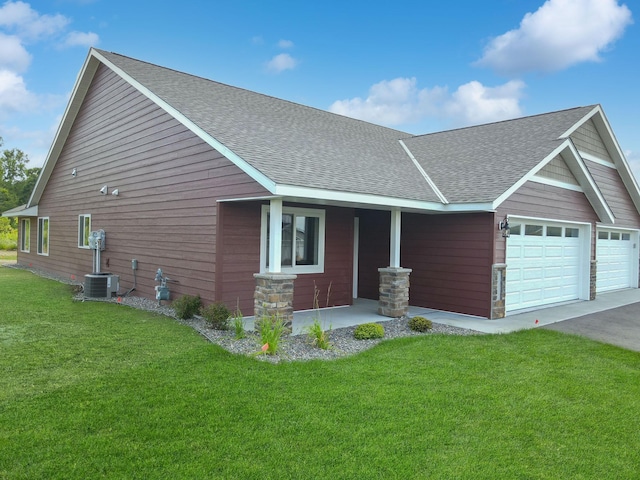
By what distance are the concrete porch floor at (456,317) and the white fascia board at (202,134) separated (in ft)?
8.99

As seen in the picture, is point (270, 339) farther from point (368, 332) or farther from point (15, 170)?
point (15, 170)

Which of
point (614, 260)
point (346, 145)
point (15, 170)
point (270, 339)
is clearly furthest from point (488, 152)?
point (15, 170)

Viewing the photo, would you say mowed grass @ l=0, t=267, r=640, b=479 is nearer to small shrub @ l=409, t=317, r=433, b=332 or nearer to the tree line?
small shrub @ l=409, t=317, r=433, b=332

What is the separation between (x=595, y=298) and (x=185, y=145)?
41.3ft

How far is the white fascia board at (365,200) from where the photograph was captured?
7.37m

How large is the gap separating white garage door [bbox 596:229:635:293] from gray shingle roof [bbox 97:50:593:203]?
5027 millimetres

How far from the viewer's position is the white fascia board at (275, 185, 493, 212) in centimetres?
737

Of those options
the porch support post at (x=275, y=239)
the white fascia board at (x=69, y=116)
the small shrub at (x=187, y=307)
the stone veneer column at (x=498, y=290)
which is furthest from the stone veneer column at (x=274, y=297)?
the white fascia board at (x=69, y=116)

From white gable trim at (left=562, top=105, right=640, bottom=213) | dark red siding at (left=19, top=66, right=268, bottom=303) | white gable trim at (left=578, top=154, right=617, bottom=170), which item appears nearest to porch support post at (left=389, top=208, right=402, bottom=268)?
dark red siding at (left=19, top=66, right=268, bottom=303)

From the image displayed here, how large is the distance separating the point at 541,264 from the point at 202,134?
29.6ft

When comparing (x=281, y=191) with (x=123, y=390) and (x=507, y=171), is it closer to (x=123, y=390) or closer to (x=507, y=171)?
(x=123, y=390)

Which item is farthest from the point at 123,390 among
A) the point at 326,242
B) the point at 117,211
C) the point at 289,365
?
the point at 117,211

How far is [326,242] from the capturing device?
10.7 m

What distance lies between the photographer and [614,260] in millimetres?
16516
